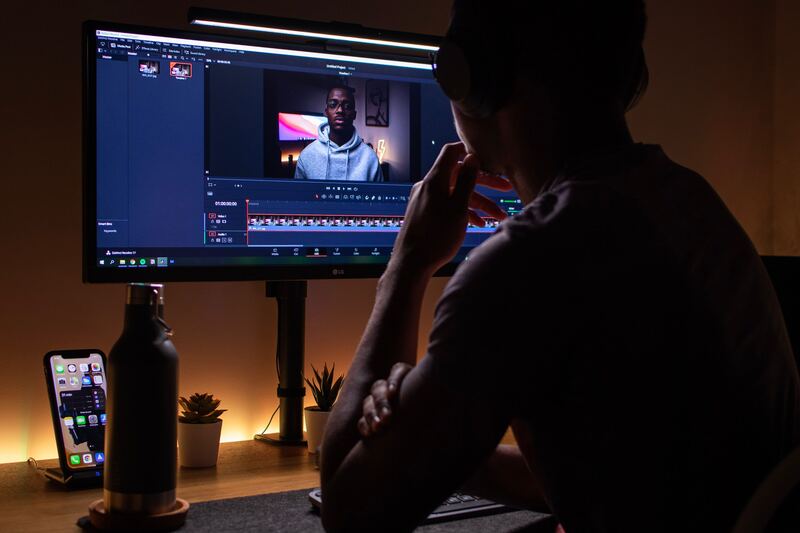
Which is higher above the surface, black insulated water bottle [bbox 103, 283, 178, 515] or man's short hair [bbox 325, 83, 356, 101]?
man's short hair [bbox 325, 83, 356, 101]

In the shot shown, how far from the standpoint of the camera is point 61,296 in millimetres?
1515

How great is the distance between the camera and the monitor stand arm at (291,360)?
1.60m

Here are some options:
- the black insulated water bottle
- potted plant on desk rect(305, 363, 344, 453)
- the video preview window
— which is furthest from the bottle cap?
potted plant on desk rect(305, 363, 344, 453)

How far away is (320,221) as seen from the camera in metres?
1.54

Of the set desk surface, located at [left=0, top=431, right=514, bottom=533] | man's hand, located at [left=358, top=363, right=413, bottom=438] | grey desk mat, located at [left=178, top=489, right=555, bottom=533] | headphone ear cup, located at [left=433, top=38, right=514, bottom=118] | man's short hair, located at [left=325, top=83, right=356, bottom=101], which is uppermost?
man's short hair, located at [left=325, top=83, right=356, bottom=101]

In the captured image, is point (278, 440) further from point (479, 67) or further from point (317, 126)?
point (479, 67)

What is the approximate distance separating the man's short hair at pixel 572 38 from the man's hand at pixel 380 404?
31cm

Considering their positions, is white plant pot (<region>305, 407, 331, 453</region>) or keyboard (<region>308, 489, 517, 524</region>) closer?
keyboard (<region>308, 489, 517, 524</region>)

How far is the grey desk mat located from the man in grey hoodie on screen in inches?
22.7

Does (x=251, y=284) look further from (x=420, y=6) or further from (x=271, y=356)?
(x=420, y=6)

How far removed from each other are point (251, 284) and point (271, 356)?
0.14 m

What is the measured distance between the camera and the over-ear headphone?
84 centimetres

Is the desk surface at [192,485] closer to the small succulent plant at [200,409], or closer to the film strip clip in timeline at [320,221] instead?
the small succulent plant at [200,409]

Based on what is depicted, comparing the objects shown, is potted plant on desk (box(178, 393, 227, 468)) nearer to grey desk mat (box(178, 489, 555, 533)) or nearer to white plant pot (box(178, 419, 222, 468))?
white plant pot (box(178, 419, 222, 468))
